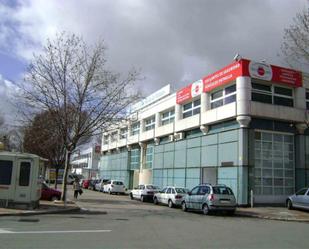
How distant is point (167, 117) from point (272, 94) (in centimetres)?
1572

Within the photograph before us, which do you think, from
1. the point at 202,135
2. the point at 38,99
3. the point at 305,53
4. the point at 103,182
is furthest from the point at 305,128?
the point at 103,182

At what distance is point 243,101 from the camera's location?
29031 mm

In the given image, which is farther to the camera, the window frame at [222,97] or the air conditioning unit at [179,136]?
the air conditioning unit at [179,136]

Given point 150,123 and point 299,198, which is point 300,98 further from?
A: point 150,123

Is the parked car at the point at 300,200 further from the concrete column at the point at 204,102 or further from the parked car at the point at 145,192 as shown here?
the parked car at the point at 145,192

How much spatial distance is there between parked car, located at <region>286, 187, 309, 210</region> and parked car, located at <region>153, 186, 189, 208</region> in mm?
6615

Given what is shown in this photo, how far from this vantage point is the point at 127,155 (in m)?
56.7

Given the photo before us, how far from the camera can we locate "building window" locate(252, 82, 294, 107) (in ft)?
99.1

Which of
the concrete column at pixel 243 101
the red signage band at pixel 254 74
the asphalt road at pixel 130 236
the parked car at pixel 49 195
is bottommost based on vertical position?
the asphalt road at pixel 130 236

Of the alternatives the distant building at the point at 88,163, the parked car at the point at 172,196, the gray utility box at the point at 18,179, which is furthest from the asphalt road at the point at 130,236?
the distant building at the point at 88,163

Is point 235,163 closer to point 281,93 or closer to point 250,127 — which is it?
point 250,127

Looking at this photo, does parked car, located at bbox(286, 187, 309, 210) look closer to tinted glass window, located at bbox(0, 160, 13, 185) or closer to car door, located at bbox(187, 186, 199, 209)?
car door, located at bbox(187, 186, 199, 209)

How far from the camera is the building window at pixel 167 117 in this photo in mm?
43156

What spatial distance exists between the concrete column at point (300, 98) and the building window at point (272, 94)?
1.36 ft
